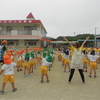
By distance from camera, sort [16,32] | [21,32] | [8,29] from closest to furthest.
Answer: [16,32] < [21,32] < [8,29]

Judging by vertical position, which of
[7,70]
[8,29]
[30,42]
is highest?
[8,29]

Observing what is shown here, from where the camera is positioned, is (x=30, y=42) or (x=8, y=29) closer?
(x=30, y=42)

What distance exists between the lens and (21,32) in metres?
18.9

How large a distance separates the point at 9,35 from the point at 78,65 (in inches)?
679

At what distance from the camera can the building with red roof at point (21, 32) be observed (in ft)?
61.2

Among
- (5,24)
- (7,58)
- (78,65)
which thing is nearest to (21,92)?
(7,58)

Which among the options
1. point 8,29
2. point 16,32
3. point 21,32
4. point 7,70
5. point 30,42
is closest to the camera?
point 7,70

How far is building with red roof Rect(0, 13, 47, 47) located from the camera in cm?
1866

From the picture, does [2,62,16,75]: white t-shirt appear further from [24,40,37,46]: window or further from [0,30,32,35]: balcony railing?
[24,40,37,46]: window

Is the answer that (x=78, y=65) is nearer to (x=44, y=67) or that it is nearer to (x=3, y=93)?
(x=44, y=67)

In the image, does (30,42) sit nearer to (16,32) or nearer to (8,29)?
(16,32)

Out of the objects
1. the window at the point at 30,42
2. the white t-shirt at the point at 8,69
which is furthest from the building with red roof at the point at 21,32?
the white t-shirt at the point at 8,69

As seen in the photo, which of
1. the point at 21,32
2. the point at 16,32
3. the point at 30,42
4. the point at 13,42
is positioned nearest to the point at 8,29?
the point at 16,32

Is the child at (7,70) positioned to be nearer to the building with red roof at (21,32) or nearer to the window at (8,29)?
the building with red roof at (21,32)
